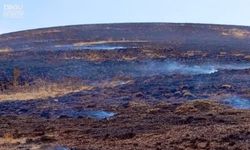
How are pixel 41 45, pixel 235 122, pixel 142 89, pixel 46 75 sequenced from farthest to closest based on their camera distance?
pixel 41 45 < pixel 46 75 < pixel 142 89 < pixel 235 122

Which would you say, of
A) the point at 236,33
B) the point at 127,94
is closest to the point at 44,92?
the point at 127,94

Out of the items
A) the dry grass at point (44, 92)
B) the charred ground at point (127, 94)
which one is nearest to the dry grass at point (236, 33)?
the charred ground at point (127, 94)

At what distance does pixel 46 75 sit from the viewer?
26609 mm

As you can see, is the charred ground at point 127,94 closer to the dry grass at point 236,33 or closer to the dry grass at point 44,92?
the dry grass at point 44,92

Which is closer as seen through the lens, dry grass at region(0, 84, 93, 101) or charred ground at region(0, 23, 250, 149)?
charred ground at region(0, 23, 250, 149)

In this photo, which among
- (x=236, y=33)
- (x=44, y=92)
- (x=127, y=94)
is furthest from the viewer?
(x=236, y=33)

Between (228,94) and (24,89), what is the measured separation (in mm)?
9107

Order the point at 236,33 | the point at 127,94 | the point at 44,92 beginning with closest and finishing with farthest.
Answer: the point at 127,94, the point at 44,92, the point at 236,33

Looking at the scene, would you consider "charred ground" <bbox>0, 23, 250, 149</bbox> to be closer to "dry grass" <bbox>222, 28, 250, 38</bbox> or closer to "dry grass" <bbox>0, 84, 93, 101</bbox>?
"dry grass" <bbox>0, 84, 93, 101</bbox>

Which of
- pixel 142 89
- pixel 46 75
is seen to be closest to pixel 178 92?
pixel 142 89

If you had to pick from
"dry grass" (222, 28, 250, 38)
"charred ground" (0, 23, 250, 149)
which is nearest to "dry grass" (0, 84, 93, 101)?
"charred ground" (0, 23, 250, 149)

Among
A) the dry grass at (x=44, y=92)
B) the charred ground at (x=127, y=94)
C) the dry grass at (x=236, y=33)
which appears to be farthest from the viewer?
the dry grass at (x=236, y=33)

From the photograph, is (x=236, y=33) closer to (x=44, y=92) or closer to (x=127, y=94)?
(x=127, y=94)

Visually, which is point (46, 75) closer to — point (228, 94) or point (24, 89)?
point (24, 89)
